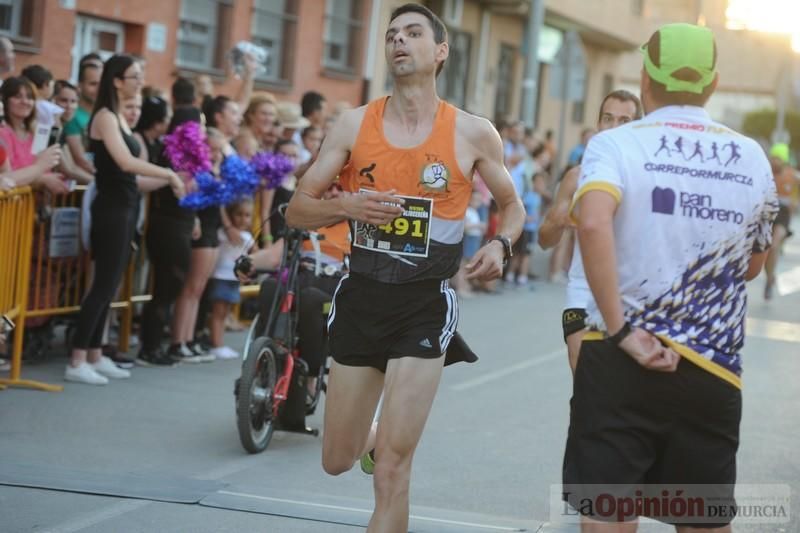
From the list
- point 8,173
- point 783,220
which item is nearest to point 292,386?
point 8,173

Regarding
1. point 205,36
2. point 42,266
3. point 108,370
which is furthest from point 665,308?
point 205,36

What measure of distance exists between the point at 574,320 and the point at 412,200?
1230 millimetres

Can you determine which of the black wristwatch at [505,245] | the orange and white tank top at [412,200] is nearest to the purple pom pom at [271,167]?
the orange and white tank top at [412,200]

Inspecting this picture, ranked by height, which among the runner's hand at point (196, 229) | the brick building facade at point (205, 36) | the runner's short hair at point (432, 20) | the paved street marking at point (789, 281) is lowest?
the paved street marking at point (789, 281)

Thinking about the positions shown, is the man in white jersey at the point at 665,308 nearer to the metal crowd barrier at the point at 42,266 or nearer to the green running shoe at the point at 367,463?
the green running shoe at the point at 367,463

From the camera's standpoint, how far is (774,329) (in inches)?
641

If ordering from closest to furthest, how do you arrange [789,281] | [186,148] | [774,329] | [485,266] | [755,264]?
[755,264] < [485,266] < [186,148] < [774,329] < [789,281]

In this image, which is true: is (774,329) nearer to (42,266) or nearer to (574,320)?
(42,266)

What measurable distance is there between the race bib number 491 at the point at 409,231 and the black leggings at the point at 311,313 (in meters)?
2.92

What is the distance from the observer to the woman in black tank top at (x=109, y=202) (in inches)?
375

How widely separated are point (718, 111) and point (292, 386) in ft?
281

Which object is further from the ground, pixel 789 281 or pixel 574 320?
pixel 574 320

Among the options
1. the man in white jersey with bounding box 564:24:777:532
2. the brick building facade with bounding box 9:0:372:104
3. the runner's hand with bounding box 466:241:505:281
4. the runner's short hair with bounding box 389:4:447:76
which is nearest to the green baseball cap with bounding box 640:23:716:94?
the man in white jersey with bounding box 564:24:777:532

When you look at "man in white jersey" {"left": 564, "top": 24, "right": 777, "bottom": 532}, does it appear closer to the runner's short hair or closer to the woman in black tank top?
the runner's short hair
